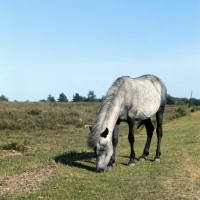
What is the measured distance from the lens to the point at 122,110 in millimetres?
9523

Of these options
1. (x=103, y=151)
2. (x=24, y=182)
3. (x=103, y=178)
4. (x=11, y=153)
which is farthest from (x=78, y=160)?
(x=11, y=153)

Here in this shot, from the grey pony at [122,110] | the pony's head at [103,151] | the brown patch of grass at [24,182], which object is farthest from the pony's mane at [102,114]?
the brown patch of grass at [24,182]

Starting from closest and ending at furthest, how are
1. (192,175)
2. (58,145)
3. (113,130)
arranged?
(192,175) < (113,130) < (58,145)

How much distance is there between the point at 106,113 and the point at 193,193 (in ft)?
10.1

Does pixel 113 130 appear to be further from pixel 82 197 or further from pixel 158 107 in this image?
pixel 82 197

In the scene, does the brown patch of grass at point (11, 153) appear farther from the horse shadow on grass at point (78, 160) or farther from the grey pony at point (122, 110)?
the grey pony at point (122, 110)

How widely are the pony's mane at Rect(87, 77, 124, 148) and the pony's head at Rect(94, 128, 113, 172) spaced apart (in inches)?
5.4

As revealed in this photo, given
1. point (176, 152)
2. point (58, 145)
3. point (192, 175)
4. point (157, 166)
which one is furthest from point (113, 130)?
point (58, 145)

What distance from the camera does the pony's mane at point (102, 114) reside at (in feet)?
27.8

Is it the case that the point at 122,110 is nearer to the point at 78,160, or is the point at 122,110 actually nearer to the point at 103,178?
the point at 103,178

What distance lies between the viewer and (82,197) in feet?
22.2

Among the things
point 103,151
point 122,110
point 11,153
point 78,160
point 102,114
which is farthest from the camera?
point 11,153

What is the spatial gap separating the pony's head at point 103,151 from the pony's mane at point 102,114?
0.45 ft

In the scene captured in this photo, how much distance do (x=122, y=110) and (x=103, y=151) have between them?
154 centimetres
